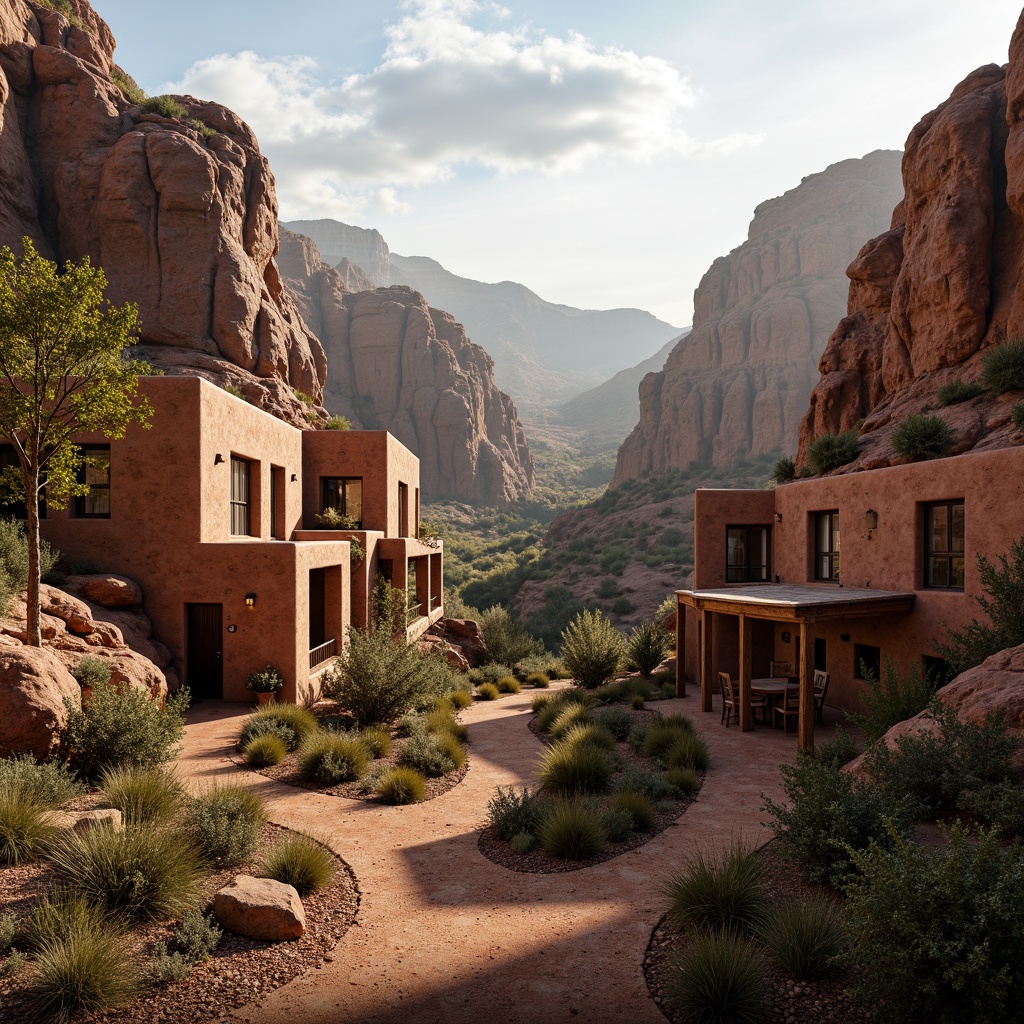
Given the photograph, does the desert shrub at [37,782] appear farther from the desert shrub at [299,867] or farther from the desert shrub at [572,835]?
the desert shrub at [572,835]

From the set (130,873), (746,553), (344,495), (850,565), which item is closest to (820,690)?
(850,565)

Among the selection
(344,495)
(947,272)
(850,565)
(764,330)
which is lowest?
(850,565)

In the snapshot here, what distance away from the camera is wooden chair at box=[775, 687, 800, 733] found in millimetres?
13625

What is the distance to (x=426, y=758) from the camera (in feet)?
34.9

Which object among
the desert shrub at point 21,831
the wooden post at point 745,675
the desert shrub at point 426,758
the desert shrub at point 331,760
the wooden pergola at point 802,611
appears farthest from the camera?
the wooden post at point 745,675

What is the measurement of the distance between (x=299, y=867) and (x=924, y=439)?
15602 millimetres

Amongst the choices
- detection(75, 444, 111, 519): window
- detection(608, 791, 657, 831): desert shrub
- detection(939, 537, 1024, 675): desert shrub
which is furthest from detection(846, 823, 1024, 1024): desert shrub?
detection(75, 444, 111, 519): window

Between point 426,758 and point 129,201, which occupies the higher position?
point 129,201

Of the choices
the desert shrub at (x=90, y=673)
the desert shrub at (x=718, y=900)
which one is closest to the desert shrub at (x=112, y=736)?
the desert shrub at (x=90, y=673)

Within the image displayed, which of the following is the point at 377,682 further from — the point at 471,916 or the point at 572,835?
the point at 471,916

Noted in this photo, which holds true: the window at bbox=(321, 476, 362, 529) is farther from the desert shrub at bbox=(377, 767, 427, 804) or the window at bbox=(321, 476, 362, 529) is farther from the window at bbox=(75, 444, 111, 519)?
the desert shrub at bbox=(377, 767, 427, 804)

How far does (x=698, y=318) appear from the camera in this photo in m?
93.6

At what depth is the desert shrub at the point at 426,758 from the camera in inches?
419

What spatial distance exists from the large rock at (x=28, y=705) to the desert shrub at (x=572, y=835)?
20.8 ft
